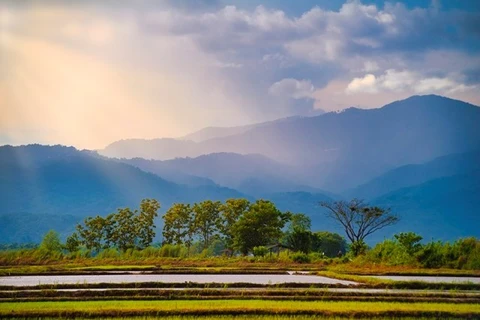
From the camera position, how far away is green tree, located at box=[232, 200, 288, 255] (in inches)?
1778

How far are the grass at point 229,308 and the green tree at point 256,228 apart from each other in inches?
1195

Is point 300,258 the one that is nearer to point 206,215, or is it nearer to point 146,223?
point 206,215

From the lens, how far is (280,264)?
32.1m

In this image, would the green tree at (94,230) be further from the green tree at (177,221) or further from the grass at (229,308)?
the grass at (229,308)

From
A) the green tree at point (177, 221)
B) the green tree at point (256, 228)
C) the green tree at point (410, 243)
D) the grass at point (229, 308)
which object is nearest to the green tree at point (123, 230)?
the green tree at point (177, 221)

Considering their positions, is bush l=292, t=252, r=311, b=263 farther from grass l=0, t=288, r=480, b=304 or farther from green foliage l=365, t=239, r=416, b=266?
grass l=0, t=288, r=480, b=304

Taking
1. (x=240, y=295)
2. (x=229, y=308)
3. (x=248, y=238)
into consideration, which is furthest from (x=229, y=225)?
(x=229, y=308)

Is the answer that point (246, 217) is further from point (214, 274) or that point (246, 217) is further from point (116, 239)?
point (214, 274)

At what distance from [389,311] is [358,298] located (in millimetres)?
2328

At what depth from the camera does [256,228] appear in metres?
45.5

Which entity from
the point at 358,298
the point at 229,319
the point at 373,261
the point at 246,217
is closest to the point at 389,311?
the point at 358,298

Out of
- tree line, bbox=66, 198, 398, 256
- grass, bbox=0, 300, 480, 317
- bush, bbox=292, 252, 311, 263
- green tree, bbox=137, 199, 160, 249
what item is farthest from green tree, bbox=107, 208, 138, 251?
grass, bbox=0, 300, 480, 317

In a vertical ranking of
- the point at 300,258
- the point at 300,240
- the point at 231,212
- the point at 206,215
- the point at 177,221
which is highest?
the point at 231,212

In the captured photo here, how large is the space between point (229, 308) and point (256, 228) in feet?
106
